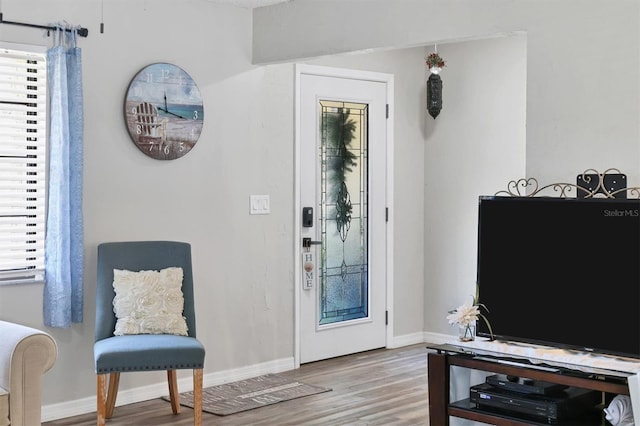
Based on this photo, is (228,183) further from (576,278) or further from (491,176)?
(576,278)

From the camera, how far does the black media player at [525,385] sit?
3.56m

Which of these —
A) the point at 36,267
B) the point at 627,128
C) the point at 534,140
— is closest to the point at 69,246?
the point at 36,267

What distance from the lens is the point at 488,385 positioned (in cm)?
377

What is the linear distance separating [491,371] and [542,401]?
0.26 m

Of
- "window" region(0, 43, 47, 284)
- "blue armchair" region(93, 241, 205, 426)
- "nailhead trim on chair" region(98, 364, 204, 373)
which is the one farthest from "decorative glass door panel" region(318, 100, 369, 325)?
"window" region(0, 43, 47, 284)

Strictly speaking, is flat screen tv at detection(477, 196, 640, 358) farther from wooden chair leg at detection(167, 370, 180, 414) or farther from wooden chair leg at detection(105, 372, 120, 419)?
wooden chair leg at detection(105, 372, 120, 419)

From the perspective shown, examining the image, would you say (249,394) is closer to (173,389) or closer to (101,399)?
(173,389)

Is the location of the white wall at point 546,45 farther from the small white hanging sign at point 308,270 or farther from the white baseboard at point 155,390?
the white baseboard at point 155,390

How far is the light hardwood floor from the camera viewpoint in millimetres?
4621

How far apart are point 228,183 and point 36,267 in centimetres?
139

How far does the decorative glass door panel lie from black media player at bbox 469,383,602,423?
2.49 meters

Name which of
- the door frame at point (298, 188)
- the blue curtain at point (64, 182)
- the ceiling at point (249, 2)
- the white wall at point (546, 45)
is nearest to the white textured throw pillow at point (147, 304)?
→ the blue curtain at point (64, 182)

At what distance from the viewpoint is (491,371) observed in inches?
144

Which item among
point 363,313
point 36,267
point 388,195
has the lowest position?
point 363,313
